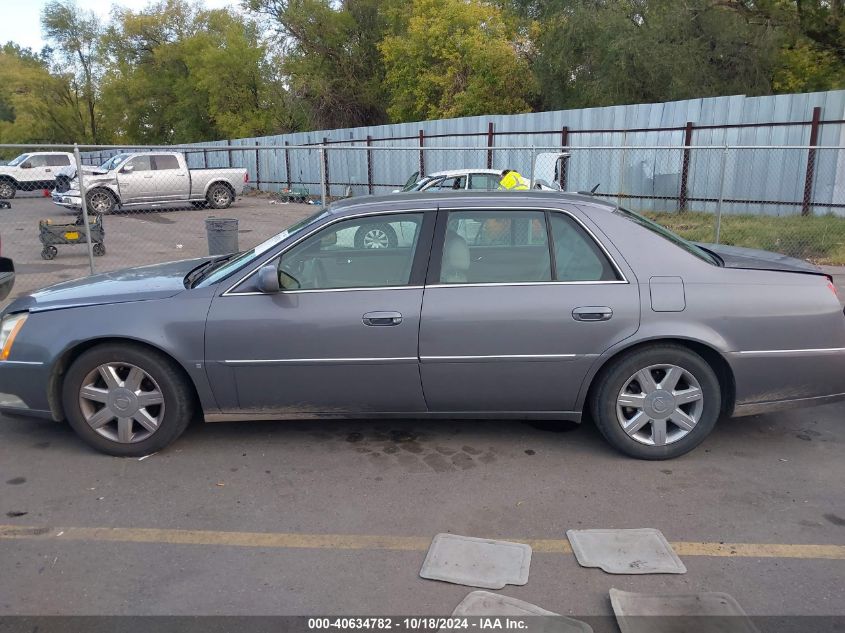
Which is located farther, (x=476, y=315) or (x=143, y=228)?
(x=143, y=228)

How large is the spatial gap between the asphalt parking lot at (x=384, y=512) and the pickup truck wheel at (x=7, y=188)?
26713 mm

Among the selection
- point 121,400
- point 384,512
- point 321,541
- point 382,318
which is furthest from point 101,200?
point 321,541

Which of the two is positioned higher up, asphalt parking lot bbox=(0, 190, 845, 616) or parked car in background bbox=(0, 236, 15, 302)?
parked car in background bbox=(0, 236, 15, 302)

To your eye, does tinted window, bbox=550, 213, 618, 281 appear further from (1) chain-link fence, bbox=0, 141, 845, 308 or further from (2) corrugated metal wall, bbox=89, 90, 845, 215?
(2) corrugated metal wall, bbox=89, 90, 845, 215

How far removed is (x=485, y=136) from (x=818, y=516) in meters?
17.7

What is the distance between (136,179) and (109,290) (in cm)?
1831

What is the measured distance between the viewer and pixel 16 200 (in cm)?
2738

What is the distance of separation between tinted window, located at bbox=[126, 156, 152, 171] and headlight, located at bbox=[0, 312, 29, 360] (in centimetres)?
1832

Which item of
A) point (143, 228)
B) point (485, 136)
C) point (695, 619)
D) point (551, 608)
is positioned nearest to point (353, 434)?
point (551, 608)

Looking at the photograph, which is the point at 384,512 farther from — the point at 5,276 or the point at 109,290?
the point at 5,276

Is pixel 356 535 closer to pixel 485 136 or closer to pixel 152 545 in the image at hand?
pixel 152 545

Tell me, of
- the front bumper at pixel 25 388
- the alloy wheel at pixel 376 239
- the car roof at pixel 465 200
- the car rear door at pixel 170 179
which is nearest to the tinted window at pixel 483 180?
the car roof at pixel 465 200

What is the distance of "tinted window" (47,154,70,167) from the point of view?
29281 millimetres

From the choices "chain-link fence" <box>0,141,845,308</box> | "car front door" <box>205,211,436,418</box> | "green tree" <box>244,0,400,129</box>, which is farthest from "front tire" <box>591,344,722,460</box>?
"green tree" <box>244,0,400,129</box>
